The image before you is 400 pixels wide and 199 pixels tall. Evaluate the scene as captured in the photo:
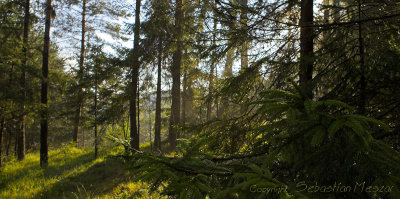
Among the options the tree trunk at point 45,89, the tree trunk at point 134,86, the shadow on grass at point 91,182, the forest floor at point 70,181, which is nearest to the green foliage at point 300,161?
the forest floor at point 70,181

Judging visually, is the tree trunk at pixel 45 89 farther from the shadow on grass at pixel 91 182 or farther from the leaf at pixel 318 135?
the leaf at pixel 318 135

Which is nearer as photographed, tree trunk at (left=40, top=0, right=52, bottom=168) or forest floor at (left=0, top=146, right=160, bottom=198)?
forest floor at (left=0, top=146, right=160, bottom=198)

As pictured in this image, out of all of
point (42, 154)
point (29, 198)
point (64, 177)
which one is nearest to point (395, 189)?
point (29, 198)

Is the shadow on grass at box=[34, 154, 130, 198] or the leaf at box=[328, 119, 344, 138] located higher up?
the leaf at box=[328, 119, 344, 138]

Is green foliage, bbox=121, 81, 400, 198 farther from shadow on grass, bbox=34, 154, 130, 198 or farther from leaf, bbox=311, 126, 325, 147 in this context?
shadow on grass, bbox=34, 154, 130, 198

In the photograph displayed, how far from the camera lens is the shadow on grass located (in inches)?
263

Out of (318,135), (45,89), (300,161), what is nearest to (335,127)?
(318,135)

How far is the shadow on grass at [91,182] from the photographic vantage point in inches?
263

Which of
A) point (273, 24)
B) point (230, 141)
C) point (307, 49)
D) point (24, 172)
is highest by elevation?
point (273, 24)

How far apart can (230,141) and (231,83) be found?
40.9 inches

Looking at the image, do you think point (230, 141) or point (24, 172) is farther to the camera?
point (24, 172)

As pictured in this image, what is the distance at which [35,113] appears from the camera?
9.55m

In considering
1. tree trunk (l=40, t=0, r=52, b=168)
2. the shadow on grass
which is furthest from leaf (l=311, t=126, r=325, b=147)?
tree trunk (l=40, t=0, r=52, b=168)

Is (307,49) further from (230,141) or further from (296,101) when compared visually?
(296,101)
